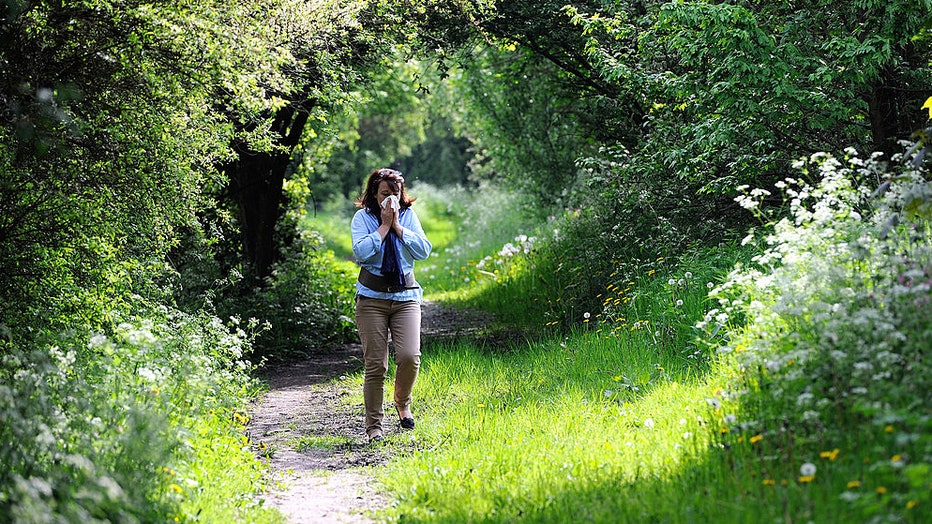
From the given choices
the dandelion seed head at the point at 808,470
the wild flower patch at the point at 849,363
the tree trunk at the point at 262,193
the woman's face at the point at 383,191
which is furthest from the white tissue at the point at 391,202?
the tree trunk at the point at 262,193

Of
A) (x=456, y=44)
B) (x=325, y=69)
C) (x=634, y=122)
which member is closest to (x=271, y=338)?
(x=325, y=69)

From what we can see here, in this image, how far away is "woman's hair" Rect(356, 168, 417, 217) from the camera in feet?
23.7

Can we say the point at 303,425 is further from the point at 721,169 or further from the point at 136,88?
the point at 721,169

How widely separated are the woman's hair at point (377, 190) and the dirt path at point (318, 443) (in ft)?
6.06

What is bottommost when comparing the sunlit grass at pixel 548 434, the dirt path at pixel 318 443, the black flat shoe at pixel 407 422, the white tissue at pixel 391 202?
the dirt path at pixel 318 443

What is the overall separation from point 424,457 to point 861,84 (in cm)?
512

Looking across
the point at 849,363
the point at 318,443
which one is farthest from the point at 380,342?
the point at 849,363

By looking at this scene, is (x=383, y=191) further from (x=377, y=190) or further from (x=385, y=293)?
(x=385, y=293)

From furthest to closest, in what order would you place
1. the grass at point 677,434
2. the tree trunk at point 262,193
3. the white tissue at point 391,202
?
the tree trunk at point 262,193 < the white tissue at point 391,202 < the grass at point 677,434

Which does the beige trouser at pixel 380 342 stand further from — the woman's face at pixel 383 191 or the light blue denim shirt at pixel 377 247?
the woman's face at pixel 383 191

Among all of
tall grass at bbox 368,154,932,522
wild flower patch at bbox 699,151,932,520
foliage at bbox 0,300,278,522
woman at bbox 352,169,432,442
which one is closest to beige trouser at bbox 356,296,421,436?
woman at bbox 352,169,432,442

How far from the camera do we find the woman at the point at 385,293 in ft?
23.1

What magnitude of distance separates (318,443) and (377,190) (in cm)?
208

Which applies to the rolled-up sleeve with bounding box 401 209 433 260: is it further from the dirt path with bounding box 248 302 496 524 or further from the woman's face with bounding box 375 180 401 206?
the dirt path with bounding box 248 302 496 524
